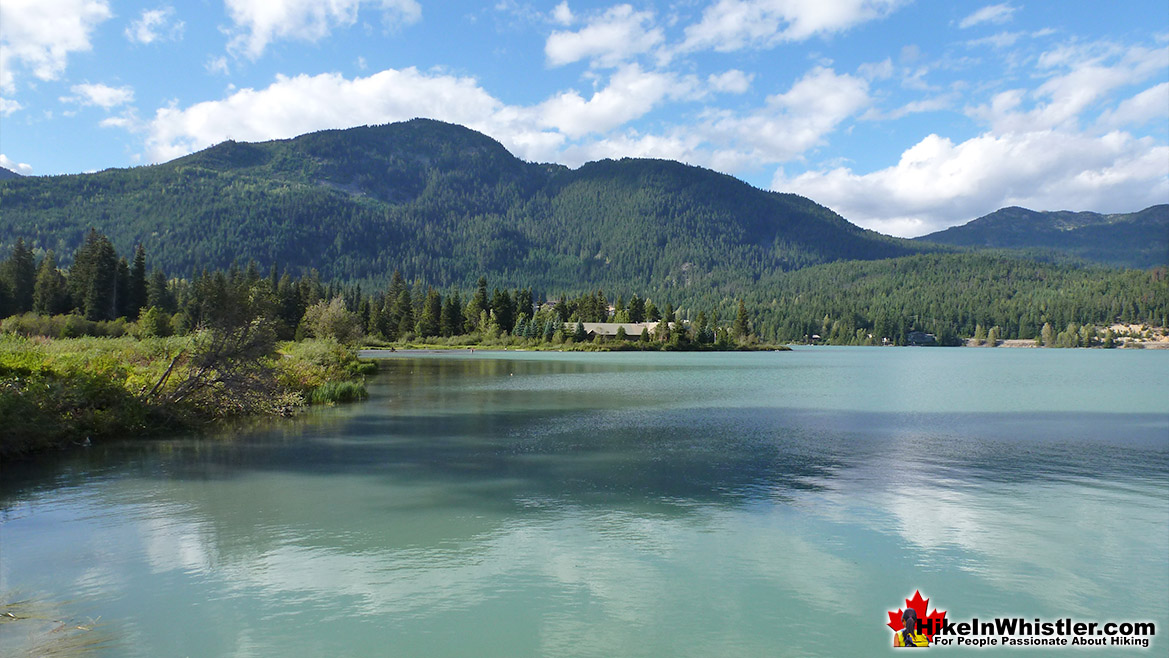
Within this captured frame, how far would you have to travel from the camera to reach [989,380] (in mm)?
63031

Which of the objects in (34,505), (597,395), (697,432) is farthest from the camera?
(597,395)

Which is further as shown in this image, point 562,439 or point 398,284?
point 398,284

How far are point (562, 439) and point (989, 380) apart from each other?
5262 centimetres

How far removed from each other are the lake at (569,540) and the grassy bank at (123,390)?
4.98 ft

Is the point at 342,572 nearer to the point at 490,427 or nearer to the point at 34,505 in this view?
the point at 34,505

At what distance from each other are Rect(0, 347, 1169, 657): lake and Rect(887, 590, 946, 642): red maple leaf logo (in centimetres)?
28

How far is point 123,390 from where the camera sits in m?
25.7

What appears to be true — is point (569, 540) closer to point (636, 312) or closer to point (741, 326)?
point (741, 326)

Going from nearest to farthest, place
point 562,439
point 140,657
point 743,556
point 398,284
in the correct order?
point 140,657, point 743,556, point 562,439, point 398,284

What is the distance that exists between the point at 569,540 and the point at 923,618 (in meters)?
6.37

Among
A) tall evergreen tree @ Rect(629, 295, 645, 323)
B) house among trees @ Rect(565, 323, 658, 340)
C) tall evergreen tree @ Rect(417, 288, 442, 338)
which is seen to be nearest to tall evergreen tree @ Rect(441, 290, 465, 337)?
tall evergreen tree @ Rect(417, 288, 442, 338)

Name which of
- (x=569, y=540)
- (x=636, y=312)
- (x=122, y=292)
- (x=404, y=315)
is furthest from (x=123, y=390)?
(x=636, y=312)

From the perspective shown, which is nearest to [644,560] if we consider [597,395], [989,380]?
[597,395]

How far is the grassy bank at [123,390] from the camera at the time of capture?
829 inches
